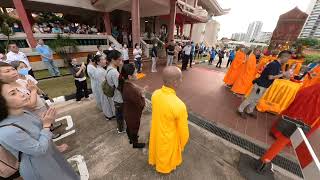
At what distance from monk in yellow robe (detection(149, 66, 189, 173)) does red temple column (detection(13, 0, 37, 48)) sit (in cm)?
966

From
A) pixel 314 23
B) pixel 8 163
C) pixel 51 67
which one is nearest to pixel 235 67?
pixel 8 163

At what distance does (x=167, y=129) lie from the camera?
5.99 feet

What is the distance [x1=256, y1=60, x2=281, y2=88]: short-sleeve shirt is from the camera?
329 cm

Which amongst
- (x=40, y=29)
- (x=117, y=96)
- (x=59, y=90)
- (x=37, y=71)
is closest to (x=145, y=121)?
(x=117, y=96)

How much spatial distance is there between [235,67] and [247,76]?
3.11 ft

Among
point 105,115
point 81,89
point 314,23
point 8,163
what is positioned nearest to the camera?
point 8,163

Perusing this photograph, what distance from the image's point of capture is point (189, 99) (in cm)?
495

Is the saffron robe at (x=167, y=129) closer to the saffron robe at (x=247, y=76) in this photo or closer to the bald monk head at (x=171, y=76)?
the bald monk head at (x=171, y=76)

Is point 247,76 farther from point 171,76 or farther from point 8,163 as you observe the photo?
point 8,163

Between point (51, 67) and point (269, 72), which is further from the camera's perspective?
point (51, 67)

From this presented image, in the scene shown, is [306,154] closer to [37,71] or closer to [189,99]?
[189,99]

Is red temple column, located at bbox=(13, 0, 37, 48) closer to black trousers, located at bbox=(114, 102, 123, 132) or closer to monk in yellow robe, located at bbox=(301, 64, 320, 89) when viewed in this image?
black trousers, located at bbox=(114, 102, 123, 132)

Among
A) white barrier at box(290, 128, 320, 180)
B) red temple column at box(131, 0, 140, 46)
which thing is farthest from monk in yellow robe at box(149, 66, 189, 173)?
red temple column at box(131, 0, 140, 46)

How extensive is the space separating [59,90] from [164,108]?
5041 millimetres
